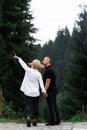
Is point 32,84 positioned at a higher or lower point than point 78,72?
higher

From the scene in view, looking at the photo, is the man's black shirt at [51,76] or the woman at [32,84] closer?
the woman at [32,84]

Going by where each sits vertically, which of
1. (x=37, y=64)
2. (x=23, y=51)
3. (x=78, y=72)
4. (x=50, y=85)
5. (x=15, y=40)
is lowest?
(x=78, y=72)

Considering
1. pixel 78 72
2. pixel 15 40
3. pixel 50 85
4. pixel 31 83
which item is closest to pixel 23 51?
pixel 15 40

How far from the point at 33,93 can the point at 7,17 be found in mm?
22439

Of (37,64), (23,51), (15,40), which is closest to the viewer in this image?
(37,64)

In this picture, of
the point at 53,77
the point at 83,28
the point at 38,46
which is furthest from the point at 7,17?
the point at 53,77

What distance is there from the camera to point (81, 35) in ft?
118

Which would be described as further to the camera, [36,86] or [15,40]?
[15,40]

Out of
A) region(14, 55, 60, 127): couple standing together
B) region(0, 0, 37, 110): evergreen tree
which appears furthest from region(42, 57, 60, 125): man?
region(0, 0, 37, 110): evergreen tree

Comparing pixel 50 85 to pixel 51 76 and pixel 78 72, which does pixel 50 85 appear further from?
pixel 78 72

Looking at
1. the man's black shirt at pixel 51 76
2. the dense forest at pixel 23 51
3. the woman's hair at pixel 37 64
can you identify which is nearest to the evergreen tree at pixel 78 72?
the dense forest at pixel 23 51

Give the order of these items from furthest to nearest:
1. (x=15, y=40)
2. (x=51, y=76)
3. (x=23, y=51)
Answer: (x=15, y=40) < (x=23, y=51) < (x=51, y=76)

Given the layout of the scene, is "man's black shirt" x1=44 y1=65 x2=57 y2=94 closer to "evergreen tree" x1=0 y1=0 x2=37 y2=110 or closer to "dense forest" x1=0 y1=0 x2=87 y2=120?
"dense forest" x1=0 y1=0 x2=87 y2=120

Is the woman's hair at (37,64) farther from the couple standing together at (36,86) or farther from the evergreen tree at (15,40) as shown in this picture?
the evergreen tree at (15,40)
